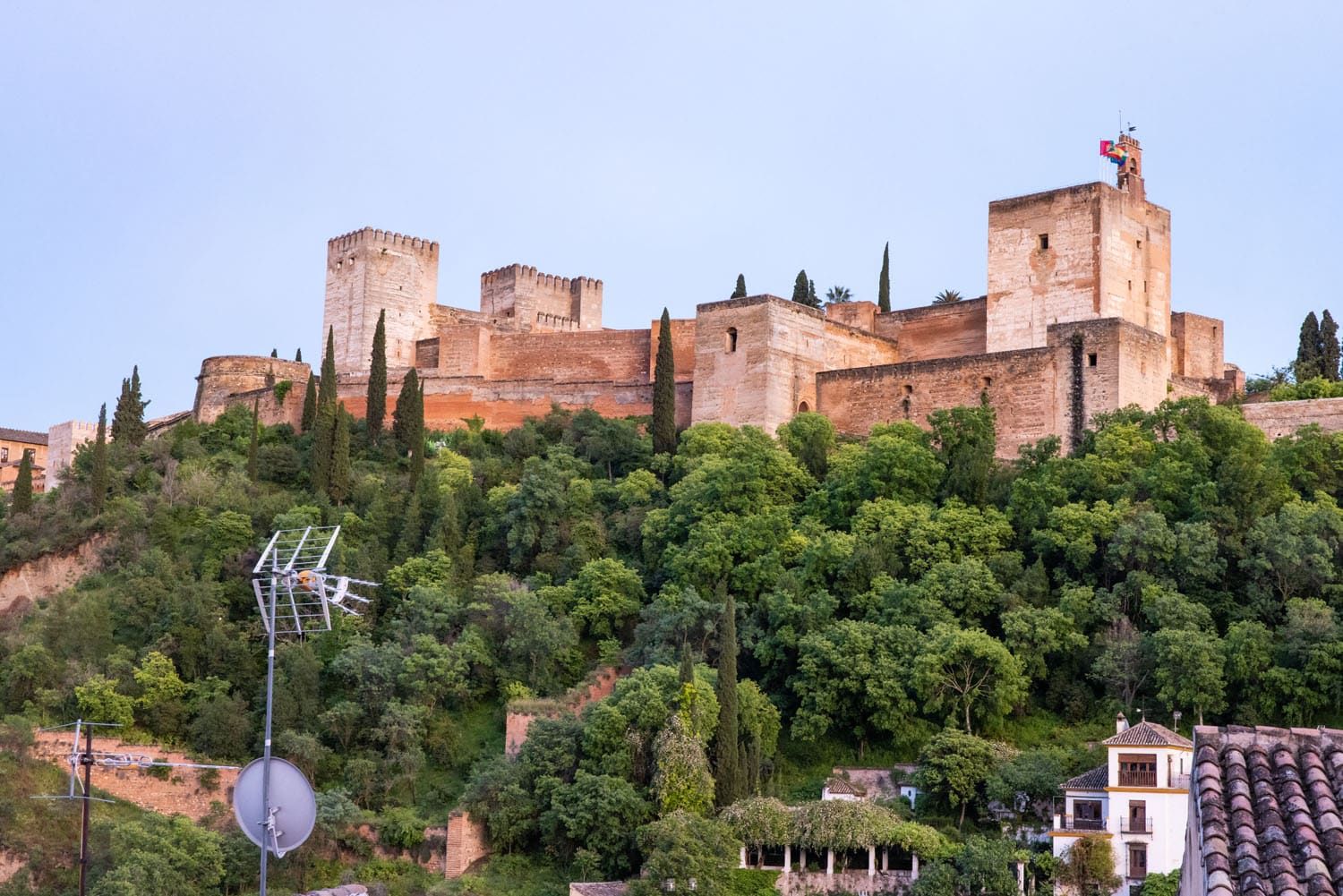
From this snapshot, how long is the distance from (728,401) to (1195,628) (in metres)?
13.8

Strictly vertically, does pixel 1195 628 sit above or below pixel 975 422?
below

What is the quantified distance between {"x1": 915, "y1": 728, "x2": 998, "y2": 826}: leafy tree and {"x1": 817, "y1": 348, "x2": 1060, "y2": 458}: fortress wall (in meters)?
10.3

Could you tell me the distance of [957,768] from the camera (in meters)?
30.9

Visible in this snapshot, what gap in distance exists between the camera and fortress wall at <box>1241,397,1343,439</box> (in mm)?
39000

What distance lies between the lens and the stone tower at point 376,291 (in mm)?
55062

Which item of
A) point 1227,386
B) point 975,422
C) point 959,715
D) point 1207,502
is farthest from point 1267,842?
point 1227,386

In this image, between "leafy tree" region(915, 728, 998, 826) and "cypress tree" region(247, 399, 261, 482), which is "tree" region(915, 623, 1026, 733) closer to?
"leafy tree" region(915, 728, 998, 826)

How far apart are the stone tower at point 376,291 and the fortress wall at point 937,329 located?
567 inches

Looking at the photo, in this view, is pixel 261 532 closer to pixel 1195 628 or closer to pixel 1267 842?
pixel 1195 628

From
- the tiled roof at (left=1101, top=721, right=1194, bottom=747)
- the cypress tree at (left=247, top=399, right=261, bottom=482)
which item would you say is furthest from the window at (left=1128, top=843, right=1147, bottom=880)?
the cypress tree at (left=247, top=399, right=261, bottom=482)

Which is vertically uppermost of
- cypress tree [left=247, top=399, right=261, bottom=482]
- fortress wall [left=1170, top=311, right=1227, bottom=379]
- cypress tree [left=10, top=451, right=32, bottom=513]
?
fortress wall [left=1170, top=311, right=1227, bottom=379]

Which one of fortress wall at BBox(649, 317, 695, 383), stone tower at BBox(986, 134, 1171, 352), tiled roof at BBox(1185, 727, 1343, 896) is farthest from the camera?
fortress wall at BBox(649, 317, 695, 383)

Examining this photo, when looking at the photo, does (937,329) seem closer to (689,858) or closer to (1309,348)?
(1309,348)

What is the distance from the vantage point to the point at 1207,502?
3497 cm
